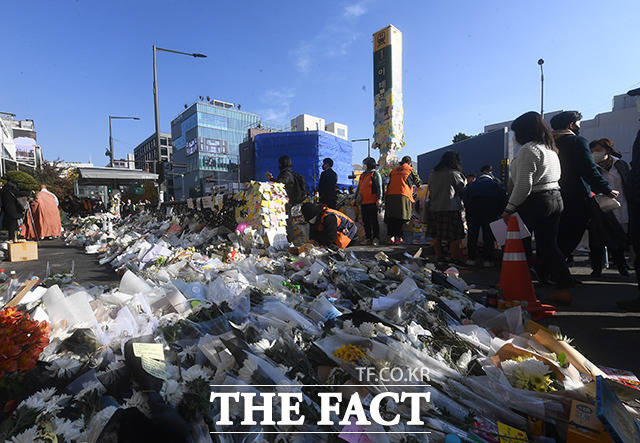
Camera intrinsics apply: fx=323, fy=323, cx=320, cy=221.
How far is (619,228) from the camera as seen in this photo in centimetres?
385

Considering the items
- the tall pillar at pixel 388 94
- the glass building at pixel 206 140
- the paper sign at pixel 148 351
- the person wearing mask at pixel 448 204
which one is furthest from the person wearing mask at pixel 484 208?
the glass building at pixel 206 140

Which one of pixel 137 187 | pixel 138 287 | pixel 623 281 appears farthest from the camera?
pixel 137 187

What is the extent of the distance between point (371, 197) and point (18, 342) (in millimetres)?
5503

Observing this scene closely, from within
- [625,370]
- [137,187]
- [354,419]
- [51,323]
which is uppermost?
[137,187]

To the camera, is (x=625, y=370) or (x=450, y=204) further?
(x=450, y=204)

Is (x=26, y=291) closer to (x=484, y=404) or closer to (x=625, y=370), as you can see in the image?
(x=484, y=404)

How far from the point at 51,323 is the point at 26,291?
79cm

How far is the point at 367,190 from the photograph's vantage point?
20.7ft

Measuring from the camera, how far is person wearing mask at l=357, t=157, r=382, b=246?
6.23 m

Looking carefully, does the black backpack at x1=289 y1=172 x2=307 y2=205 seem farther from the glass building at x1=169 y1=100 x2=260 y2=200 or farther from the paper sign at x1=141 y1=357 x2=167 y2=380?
the glass building at x1=169 y1=100 x2=260 y2=200

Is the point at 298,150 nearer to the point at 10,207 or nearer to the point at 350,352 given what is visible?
the point at 10,207

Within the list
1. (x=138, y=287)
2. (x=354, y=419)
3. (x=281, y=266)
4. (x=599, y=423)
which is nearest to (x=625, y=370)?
(x=599, y=423)

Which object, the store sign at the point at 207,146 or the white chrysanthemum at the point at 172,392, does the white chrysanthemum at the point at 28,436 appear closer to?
the white chrysanthemum at the point at 172,392

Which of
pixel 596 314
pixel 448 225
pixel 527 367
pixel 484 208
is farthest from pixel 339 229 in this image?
pixel 527 367
